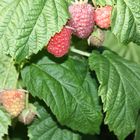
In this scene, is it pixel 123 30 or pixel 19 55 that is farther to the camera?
pixel 123 30

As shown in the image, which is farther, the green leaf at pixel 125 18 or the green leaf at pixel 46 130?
the green leaf at pixel 46 130

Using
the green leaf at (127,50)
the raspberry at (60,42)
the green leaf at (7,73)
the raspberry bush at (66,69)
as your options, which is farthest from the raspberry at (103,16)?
the green leaf at (127,50)

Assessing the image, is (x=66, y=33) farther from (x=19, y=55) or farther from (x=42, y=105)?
(x=42, y=105)

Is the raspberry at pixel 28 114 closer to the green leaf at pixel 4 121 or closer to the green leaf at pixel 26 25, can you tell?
the green leaf at pixel 4 121

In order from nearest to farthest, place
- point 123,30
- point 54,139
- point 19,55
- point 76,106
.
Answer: point 19,55
point 123,30
point 76,106
point 54,139

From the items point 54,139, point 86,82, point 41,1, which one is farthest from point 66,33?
point 54,139
